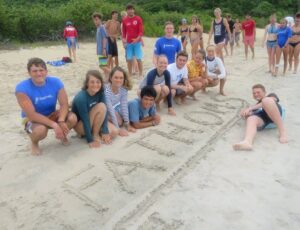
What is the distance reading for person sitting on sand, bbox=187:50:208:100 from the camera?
23.0ft

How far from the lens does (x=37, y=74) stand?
4.42 m

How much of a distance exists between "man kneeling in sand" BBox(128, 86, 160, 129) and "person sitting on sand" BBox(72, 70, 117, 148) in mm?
645

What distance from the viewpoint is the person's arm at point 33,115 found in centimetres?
438

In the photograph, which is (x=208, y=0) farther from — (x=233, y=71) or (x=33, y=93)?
(x=33, y=93)

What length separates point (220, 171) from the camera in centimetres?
428

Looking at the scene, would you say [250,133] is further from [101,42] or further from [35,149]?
[101,42]

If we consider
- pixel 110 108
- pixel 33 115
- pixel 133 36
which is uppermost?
pixel 133 36

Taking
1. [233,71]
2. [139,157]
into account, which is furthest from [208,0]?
[139,157]

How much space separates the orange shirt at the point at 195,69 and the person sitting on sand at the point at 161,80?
3.10 ft

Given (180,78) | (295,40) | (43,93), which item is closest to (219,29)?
(295,40)

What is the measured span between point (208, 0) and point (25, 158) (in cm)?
3471

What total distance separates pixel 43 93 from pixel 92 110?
64cm

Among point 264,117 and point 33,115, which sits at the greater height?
point 33,115

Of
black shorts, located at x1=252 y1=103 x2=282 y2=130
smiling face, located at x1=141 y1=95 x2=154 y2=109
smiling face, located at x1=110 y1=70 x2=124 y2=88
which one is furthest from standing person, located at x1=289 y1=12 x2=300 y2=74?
smiling face, located at x1=110 y1=70 x2=124 y2=88
